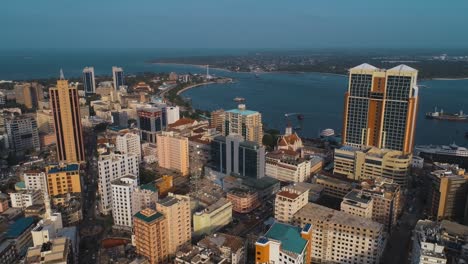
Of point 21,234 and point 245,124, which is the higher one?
point 245,124

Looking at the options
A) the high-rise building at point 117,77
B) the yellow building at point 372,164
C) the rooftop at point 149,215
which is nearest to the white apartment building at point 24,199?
the rooftop at point 149,215

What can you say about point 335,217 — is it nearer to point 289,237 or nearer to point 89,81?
point 289,237

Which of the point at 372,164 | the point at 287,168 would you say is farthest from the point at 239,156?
the point at 372,164

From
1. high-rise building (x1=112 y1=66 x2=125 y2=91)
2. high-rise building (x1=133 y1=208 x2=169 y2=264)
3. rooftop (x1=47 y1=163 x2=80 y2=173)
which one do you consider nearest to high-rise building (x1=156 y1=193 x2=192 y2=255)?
high-rise building (x1=133 y1=208 x2=169 y2=264)

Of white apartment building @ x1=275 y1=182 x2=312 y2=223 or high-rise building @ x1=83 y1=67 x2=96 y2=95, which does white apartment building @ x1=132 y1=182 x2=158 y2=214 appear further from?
high-rise building @ x1=83 y1=67 x2=96 y2=95

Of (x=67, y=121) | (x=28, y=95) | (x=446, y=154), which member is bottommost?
(x=446, y=154)

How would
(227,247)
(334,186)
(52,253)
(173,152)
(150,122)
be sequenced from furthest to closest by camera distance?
(150,122), (173,152), (334,186), (227,247), (52,253)
